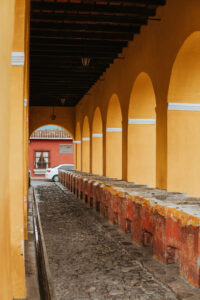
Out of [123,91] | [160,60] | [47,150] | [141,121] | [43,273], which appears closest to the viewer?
[43,273]

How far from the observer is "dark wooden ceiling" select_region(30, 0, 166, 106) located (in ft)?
23.4

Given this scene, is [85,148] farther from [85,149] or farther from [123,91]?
[123,91]

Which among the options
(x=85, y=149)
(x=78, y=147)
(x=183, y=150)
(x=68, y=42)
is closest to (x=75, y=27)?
(x=68, y=42)

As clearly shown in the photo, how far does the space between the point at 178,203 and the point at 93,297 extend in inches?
67.4

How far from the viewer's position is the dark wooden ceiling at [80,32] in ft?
23.4

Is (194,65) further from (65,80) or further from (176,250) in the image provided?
(65,80)

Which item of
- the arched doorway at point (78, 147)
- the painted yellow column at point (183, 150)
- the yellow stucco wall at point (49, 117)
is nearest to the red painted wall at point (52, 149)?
the arched doorway at point (78, 147)

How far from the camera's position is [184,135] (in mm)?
6973

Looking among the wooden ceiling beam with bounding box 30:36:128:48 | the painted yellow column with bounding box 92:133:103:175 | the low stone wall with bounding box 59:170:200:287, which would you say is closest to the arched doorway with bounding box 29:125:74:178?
the painted yellow column with bounding box 92:133:103:175

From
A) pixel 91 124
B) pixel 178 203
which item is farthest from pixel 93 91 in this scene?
pixel 178 203

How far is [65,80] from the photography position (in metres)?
14.0

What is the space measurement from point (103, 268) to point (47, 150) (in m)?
26.6

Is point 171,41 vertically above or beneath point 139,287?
above

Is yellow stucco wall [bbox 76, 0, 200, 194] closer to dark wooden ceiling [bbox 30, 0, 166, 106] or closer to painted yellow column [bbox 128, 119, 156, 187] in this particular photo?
painted yellow column [bbox 128, 119, 156, 187]
